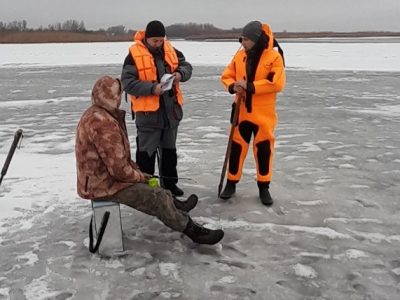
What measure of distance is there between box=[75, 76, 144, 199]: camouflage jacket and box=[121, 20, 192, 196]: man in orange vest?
2.95ft

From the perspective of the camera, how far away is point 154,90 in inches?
176

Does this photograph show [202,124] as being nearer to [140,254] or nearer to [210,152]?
[210,152]

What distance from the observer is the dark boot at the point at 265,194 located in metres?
4.82

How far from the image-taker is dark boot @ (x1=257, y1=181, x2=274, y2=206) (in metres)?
4.82

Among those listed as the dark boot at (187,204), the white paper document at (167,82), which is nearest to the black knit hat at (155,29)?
the white paper document at (167,82)

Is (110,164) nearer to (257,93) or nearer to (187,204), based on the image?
(187,204)

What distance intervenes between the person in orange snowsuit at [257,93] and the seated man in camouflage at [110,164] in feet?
4.21

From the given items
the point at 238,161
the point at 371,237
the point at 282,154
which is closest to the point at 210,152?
the point at 282,154

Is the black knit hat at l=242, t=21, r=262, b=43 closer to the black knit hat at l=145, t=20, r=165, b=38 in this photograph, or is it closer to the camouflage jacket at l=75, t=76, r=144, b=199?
the black knit hat at l=145, t=20, r=165, b=38

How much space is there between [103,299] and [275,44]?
2.85 m

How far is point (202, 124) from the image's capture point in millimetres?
8812

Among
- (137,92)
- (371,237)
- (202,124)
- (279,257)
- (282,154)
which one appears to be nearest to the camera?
(279,257)

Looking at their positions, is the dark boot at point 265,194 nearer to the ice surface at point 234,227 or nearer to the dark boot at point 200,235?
the ice surface at point 234,227

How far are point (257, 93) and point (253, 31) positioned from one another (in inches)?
23.2
